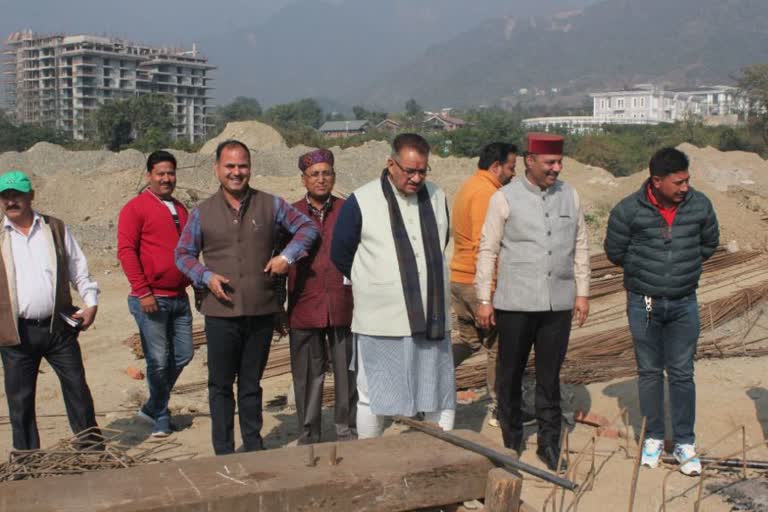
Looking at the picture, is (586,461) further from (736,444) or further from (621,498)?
(736,444)

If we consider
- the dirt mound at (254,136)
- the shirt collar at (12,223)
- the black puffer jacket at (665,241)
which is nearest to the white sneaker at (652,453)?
the black puffer jacket at (665,241)

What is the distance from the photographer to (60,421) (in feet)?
21.7

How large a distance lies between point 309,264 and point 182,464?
2029 millimetres

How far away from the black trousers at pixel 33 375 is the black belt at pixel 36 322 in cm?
1

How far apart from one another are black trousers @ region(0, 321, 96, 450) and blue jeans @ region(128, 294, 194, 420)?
22.7 inches

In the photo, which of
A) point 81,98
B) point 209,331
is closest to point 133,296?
point 209,331

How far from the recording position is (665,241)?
4918mm

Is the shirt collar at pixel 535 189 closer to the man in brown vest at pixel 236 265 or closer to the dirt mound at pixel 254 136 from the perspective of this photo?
the man in brown vest at pixel 236 265

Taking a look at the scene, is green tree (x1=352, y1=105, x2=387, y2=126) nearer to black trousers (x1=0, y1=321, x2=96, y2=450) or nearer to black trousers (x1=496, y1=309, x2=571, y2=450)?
black trousers (x1=496, y1=309, x2=571, y2=450)

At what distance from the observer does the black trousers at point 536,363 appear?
495 cm

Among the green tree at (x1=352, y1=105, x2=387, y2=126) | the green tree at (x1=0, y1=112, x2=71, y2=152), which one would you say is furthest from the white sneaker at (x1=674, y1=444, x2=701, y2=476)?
the green tree at (x1=352, y1=105, x2=387, y2=126)

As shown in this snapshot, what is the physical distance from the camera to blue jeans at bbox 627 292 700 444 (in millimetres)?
4996

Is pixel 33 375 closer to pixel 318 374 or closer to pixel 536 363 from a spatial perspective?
pixel 318 374

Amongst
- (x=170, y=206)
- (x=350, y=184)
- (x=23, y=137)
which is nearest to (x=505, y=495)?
(x=170, y=206)
